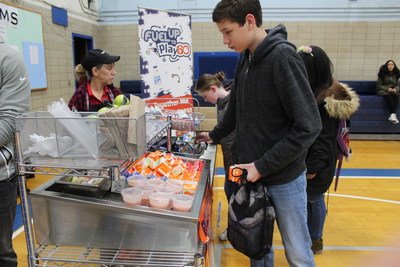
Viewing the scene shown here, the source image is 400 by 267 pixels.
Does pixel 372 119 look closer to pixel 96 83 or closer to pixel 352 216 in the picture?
pixel 352 216

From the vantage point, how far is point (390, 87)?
730 centimetres

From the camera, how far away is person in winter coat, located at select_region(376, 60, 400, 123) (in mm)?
7066

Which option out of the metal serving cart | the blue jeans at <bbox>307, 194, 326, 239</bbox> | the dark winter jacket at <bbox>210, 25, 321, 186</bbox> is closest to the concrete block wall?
the blue jeans at <bbox>307, 194, 326, 239</bbox>

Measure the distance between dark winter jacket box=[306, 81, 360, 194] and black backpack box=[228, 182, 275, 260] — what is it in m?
0.89

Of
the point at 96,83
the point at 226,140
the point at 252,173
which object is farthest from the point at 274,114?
the point at 96,83

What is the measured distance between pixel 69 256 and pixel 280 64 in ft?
4.11

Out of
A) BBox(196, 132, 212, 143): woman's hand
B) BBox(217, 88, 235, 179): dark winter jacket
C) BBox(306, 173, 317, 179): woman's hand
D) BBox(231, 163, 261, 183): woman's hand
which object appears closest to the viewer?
BBox(231, 163, 261, 183): woman's hand

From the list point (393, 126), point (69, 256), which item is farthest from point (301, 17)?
point (69, 256)

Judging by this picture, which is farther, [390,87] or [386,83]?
[386,83]

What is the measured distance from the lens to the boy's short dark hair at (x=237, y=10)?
135 cm

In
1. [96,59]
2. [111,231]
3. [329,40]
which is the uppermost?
[329,40]

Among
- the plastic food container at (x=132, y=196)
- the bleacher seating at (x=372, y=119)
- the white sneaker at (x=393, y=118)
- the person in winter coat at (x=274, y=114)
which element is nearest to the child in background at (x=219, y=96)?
the person in winter coat at (x=274, y=114)

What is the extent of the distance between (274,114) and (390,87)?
7141 millimetres

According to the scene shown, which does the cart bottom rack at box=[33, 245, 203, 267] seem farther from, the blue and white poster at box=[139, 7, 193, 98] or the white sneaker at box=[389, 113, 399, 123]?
the white sneaker at box=[389, 113, 399, 123]
